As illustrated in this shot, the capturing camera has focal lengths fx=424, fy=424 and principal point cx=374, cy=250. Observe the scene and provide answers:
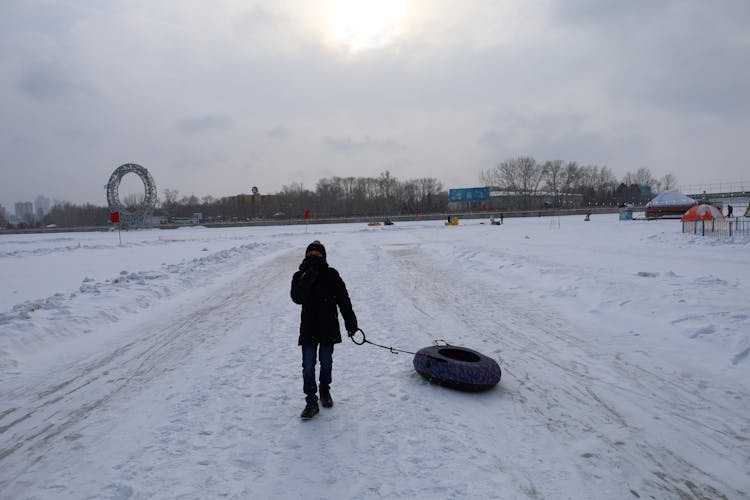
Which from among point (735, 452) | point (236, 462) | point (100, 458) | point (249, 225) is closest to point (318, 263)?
point (236, 462)

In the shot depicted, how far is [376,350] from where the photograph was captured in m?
6.53

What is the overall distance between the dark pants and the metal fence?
2612 cm

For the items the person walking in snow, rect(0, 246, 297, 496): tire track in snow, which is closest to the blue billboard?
rect(0, 246, 297, 496): tire track in snow

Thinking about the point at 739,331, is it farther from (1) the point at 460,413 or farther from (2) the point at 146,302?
(2) the point at 146,302

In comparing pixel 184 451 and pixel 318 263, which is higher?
pixel 318 263

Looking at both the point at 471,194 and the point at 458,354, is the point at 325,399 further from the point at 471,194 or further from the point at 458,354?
the point at 471,194

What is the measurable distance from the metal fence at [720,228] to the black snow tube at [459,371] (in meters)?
24.6

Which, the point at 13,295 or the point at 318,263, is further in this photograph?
the point at 13,295

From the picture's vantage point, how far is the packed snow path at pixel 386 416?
325 centimetres

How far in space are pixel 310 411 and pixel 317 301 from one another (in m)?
1.12

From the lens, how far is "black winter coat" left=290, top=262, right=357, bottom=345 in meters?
4.40

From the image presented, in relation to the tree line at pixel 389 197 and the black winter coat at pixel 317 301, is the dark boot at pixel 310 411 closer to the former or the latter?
the black winter coat at pixel 317 301

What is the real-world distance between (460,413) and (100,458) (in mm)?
3326

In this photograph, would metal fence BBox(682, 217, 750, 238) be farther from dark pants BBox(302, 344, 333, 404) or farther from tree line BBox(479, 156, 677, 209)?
tree line BBox(479, 156, 677, 209)
